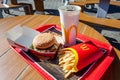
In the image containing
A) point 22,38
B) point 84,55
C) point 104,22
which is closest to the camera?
point 84,55

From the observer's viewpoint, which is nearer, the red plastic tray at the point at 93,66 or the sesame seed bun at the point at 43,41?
the red plastic tray at the point at 93,66

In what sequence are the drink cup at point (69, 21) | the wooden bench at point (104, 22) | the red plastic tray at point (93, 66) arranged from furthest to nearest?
the wooden bench at point (104, 22), the drink cup at point (69, 21), the red plastic tray at point (93, 66)

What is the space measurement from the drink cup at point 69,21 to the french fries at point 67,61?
0.36ft

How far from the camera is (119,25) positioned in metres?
1.87

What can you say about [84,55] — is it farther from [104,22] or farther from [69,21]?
[104,22]

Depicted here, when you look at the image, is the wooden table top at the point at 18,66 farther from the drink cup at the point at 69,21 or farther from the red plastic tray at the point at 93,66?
the drink cup at the point at 69,21

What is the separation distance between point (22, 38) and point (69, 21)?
295 millimetres

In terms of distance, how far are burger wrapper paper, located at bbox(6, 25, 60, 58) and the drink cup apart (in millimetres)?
139

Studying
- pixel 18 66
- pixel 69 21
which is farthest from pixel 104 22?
pixel 18 66

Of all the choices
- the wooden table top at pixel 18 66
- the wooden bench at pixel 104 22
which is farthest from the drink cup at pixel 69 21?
the wooden bench at pixel 104 22

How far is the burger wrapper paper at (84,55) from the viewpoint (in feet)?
2.65

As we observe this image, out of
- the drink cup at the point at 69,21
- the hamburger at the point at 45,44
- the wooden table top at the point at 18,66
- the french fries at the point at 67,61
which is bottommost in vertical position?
the wooden table top at the point at 18,66

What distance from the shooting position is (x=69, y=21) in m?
0.92

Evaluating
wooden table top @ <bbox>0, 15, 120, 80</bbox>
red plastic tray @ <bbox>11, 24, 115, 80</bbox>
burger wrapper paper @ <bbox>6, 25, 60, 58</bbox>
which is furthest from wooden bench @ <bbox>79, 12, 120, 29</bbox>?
burger wrapper paper @ <bbox>6, 25, 60, 58</bbox>
